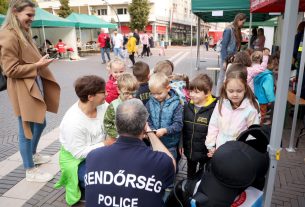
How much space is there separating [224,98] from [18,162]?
3057 millimetres

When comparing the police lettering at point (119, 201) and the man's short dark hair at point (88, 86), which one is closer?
the police lettering at point (119, 201)

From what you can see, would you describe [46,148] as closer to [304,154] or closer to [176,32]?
[304,154]

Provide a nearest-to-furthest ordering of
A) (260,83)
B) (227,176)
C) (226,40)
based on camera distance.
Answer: (227,176) → (260,83) → (226,40)

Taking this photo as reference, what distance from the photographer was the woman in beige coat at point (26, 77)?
300 cm

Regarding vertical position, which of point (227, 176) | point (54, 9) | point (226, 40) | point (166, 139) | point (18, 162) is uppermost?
point (54, 9)

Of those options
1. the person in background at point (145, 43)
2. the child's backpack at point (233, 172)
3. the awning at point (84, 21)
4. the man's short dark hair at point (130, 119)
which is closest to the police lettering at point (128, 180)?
the man's short dark hair at point (130, 119)

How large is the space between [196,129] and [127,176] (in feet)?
4.88

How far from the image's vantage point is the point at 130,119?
5.56 ft

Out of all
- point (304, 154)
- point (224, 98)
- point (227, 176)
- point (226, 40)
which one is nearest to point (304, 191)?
point (304, 154)

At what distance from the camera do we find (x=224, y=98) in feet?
9.20

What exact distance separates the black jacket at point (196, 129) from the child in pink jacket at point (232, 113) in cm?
11

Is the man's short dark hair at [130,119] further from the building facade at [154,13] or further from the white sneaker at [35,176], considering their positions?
the building facade at [154,13]

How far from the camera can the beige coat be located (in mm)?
2980

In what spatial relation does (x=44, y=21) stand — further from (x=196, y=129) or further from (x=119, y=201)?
(x=119, y=201)
